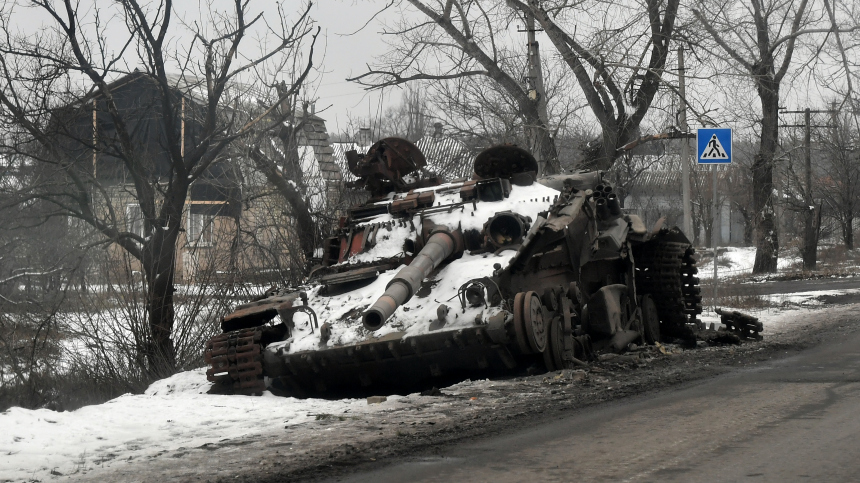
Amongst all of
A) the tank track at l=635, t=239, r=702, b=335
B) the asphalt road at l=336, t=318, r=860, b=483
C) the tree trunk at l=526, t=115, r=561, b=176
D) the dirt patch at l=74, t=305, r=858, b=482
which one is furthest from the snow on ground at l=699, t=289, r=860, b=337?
the asphalt road at l=336, t=318, r=860, b=483

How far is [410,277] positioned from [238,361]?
5.87 feet

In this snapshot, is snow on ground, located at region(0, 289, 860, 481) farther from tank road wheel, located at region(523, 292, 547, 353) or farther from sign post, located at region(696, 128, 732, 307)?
sign post, located at region(696, 128, 732, 307)

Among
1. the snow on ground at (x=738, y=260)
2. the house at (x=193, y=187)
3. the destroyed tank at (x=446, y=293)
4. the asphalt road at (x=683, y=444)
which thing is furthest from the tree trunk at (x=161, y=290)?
the snow on ground at (x=738, y=260)

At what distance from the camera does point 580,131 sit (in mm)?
29938

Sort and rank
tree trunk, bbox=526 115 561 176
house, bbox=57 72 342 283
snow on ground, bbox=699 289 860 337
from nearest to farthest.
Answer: house, bbox=57 72 342 283 → snow on ground, bbox=699 289 860 337 → tree trunk, bbox=526 115 561 176

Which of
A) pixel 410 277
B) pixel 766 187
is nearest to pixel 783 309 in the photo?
pixel 410 277

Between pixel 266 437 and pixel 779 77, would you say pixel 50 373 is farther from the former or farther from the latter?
pixel 779 77

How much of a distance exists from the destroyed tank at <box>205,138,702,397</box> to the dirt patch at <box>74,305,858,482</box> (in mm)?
498

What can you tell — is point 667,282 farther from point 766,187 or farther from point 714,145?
point 766,187

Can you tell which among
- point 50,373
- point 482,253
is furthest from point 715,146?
point 50,373

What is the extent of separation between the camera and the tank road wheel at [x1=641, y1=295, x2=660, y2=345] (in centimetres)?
1282

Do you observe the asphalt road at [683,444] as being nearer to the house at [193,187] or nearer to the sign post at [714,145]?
the house at [193,187]

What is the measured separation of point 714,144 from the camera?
1589cm

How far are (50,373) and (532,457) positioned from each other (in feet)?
26.8
